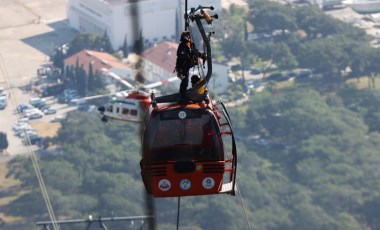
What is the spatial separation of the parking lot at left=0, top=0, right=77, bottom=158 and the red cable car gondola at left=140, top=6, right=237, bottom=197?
46.6 meters

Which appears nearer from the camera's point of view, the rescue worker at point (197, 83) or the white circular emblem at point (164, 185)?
the rescue worker at point (197, 83)

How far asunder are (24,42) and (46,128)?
11.7 m

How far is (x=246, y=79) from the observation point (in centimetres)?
7850

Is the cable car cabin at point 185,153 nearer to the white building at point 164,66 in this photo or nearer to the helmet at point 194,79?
the helmet at point 194,79

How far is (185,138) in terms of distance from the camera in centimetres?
2138

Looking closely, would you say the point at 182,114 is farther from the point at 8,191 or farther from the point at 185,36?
the point at 8,191

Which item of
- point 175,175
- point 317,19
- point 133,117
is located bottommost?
point 317,19

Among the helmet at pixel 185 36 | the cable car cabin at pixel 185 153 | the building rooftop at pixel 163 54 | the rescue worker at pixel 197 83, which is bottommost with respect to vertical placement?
the building rooftop at pixel 163 54

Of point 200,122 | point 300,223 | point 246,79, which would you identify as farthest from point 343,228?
point 200,122

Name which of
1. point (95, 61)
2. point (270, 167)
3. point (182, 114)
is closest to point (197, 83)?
point (182, 114)

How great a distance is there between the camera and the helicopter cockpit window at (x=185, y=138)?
21.2 meters

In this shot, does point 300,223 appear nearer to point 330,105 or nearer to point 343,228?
point 343,228

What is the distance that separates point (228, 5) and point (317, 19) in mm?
4845

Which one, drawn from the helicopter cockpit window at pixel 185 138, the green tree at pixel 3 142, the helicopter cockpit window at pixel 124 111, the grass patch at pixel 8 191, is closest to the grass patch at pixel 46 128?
the green tree at pixel 3 142
